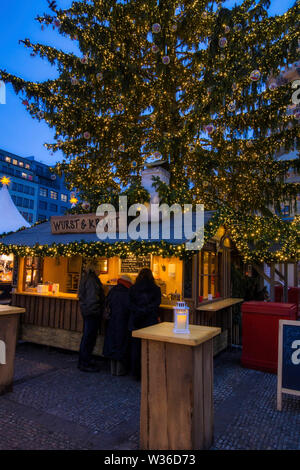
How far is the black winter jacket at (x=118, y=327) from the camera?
566 cm

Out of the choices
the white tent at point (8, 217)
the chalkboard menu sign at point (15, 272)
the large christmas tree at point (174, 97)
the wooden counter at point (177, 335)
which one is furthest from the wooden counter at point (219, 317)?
the white tent at point (8, 217)

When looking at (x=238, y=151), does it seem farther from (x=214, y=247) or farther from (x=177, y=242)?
(x=177, y=242)

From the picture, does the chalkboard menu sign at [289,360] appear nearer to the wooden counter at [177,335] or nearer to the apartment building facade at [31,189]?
the wooden counter at [177,335]

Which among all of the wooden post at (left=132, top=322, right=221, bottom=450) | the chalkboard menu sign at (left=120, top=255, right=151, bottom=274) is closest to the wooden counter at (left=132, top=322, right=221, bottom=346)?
the wooden post at (left=132, top=322, right=221, bottom=450)

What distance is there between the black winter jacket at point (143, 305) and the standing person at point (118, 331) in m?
0.29

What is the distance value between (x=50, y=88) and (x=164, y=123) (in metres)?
4.74

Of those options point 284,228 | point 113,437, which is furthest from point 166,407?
point 284,228

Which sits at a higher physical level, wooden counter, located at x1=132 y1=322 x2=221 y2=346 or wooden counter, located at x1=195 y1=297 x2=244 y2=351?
wooden counter, located at x1=132 y1=322 x2=221 y2=346

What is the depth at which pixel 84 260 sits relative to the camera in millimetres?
8547

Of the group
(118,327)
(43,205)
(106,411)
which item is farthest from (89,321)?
(43,205)

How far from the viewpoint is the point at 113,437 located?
341 centimetres

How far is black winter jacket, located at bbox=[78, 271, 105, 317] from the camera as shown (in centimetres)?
598

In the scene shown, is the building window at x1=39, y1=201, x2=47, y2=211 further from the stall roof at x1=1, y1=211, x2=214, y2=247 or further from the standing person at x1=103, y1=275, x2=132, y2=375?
the standing person at x1=103, y1=275, x2=132, y2=375

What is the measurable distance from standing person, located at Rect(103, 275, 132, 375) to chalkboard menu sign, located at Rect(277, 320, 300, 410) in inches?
107
